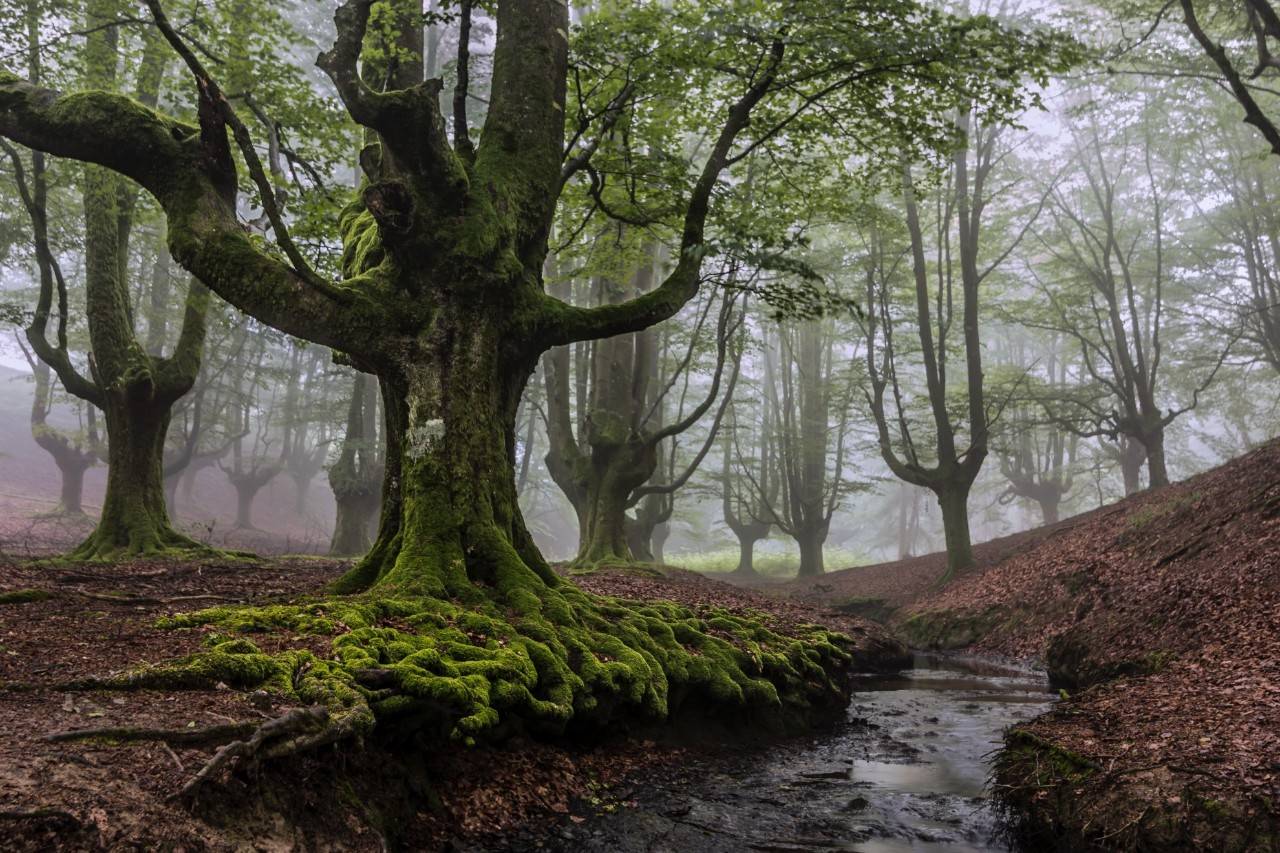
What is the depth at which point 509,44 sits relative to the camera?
781 centimetres

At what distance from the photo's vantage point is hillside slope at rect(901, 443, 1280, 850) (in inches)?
148

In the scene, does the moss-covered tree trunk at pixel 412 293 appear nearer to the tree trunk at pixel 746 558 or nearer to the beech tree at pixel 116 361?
the beech tree at pixel 116 361

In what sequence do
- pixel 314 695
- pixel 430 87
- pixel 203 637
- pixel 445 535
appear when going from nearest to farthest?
1. pixel 314 695
2. pixel 203 637
3. pixel 445 535
4. pixel 430 87

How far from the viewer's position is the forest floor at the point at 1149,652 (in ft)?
12.4

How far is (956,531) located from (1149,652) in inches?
399

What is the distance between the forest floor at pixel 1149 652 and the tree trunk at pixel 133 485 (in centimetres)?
1161

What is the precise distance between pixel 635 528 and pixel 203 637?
17234mm

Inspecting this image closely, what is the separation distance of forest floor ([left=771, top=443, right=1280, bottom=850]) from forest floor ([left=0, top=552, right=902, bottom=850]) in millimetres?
2802

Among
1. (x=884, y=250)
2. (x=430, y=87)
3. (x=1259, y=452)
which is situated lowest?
(x=1259, y=452)

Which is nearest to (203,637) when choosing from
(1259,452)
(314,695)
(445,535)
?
(314,695)

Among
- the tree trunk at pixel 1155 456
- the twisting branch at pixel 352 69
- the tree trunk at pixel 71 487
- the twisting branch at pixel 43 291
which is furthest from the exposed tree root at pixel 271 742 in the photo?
the tree trunk at pixel 71 487

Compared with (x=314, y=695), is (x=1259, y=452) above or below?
above

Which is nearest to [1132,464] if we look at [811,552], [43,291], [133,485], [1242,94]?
[811,552]

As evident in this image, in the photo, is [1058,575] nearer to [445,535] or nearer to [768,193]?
[768,193]
